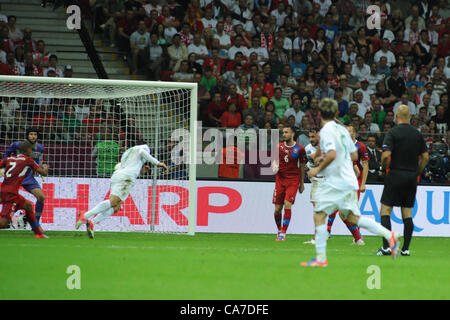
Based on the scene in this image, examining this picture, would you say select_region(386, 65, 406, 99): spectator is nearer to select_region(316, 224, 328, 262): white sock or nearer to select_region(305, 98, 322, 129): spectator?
select_region(305, 98, 322, 129): spectator

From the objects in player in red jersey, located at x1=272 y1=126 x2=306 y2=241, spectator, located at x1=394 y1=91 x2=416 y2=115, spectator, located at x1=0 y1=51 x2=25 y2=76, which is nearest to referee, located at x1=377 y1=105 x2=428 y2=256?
player in red jersey, located at x1=272 y1=126 x2=306 y2=241

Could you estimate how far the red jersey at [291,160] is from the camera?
47.6ft

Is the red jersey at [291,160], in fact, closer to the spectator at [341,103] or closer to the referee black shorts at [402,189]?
the referee black shorts at [402,189]

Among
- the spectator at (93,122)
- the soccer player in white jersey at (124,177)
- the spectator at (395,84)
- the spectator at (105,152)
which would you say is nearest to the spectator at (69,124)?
the spectator at (93,122)

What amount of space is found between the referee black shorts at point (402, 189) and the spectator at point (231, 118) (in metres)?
7.65

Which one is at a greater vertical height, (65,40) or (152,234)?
(65,40)

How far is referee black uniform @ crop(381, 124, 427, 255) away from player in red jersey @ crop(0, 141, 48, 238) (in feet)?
19.4

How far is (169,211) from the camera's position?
16.3 meters

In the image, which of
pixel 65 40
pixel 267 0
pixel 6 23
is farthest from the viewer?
pixel 267 0

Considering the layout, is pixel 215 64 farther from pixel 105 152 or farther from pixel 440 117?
pixel 440 117

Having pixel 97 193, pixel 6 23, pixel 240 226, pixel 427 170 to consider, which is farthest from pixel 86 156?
pixel 427 170

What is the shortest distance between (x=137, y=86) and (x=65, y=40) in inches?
252

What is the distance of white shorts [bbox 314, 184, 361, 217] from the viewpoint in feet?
28.7

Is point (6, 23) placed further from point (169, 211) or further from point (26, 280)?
point (26, 280)
